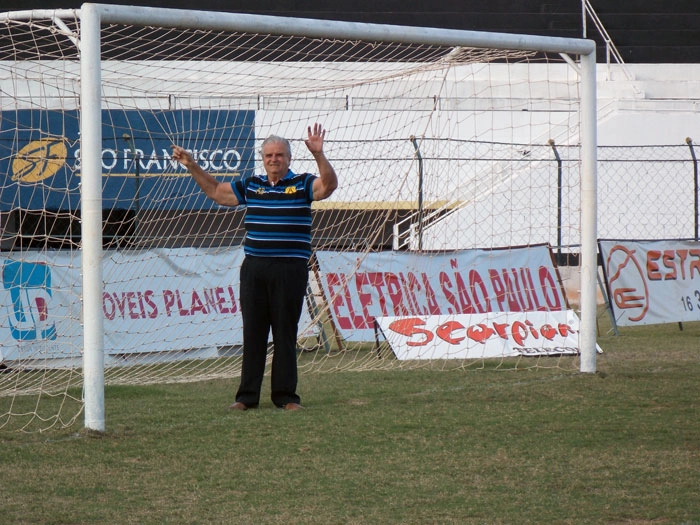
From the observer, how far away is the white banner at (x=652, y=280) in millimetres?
12273

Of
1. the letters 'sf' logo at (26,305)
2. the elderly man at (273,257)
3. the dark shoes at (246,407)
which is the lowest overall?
the dark shoes at (246,407)

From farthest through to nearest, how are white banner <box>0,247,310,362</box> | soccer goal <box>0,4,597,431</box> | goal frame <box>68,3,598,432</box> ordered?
white banner <box>0,247,310,362</box> → soccer goal <box>0,4,597,431</box> → goal frame <box>68,3,598,432</box>

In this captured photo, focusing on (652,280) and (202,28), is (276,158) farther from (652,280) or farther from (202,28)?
(652,280)

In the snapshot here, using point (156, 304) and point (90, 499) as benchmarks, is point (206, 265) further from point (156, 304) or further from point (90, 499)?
point (90, 499)

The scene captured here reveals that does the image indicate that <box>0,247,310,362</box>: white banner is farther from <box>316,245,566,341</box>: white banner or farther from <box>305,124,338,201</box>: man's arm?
<box>305,124,338,201</box>: man's arm

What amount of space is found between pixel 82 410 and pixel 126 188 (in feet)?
27.2

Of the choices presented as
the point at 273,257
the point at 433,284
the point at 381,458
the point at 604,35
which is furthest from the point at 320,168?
the point at 604,35

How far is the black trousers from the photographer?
6.84m

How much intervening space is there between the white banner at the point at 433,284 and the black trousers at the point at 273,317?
4056 millimetres

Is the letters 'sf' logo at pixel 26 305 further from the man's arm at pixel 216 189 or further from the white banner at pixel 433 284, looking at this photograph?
the man's arm at pixel 216 189

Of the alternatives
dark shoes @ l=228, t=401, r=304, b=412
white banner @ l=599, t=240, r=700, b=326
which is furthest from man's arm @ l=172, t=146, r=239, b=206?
white banner @ l=599, t=240, r=700, b=326

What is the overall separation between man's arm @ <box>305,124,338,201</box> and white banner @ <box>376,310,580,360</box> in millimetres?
3482

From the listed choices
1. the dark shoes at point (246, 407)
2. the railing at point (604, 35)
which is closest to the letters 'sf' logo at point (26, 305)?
the dark shoes at point (246, 407)

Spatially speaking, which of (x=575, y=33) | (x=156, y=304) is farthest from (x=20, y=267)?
(x=575, y=33)
